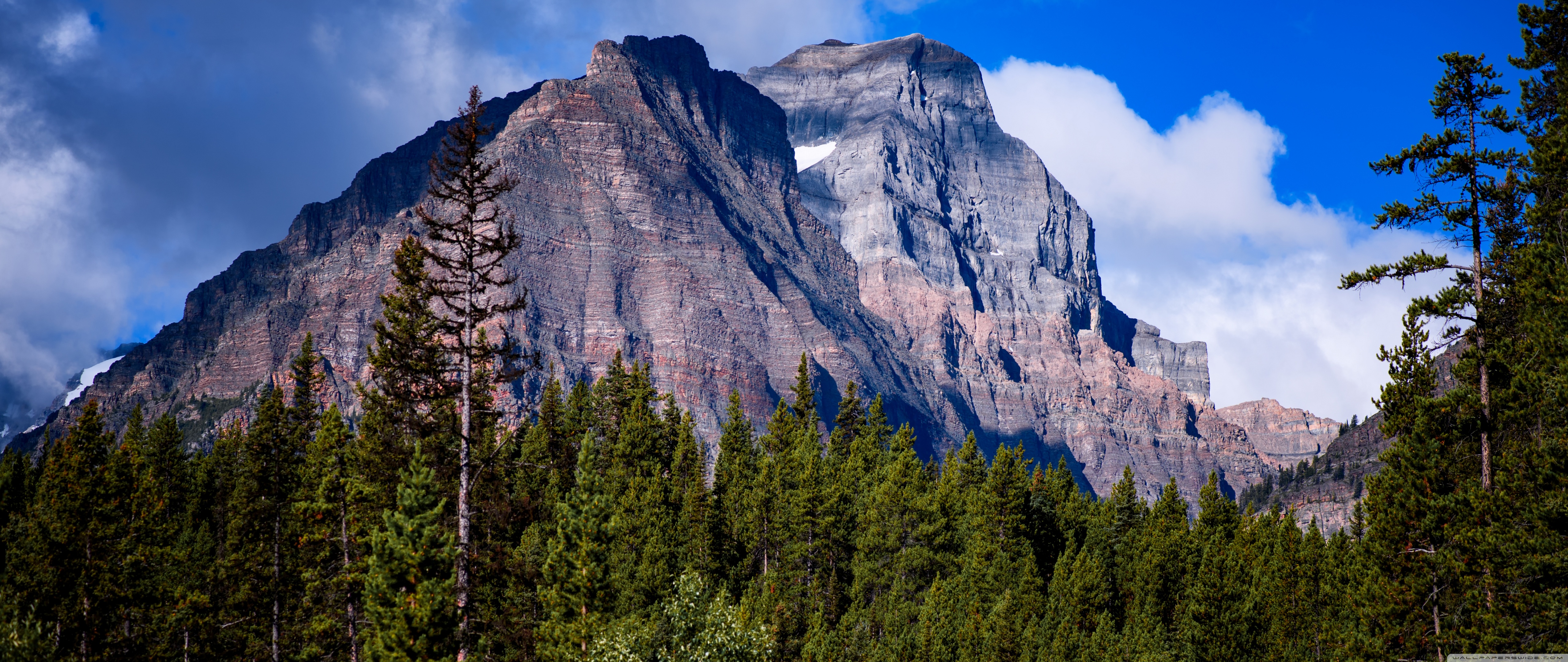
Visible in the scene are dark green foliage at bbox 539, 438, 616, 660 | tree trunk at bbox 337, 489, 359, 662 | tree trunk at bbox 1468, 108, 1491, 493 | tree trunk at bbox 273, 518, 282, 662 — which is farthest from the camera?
tree trunk at bbox 273, 518, 282, 662

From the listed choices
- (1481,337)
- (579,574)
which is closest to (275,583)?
(579,574)

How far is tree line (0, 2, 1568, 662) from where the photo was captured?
2886cm

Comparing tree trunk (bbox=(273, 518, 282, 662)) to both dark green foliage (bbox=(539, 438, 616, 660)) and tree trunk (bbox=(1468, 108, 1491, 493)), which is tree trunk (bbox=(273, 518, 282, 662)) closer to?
dark green foliage (bbox=(539, 438, 616, 660))

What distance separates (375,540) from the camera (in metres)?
33.2

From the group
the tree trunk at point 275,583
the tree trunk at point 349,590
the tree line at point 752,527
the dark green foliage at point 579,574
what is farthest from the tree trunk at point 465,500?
the tree trunk at point 275,583

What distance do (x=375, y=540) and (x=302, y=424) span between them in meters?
33.2

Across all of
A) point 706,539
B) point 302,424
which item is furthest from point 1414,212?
point 302,424

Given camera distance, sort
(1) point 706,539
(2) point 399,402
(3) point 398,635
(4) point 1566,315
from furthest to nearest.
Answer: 1. (1) point 706,539
2. (2) point 399,402
3. (3) point 398,635
4. (4) point 1566,315

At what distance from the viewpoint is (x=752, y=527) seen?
72625 millimetres

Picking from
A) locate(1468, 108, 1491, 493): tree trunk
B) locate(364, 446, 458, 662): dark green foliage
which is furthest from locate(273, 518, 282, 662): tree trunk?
locate(1468, 108, 1491, 493): tree trunk

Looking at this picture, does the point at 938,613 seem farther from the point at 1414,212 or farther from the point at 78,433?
the point at 78,433

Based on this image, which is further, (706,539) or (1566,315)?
(706,539)

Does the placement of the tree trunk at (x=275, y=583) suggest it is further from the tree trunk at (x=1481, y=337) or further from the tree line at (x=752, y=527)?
the tree trunk at (x=1481, y=337)

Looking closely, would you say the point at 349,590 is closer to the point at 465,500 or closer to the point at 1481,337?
the point at 465,500
